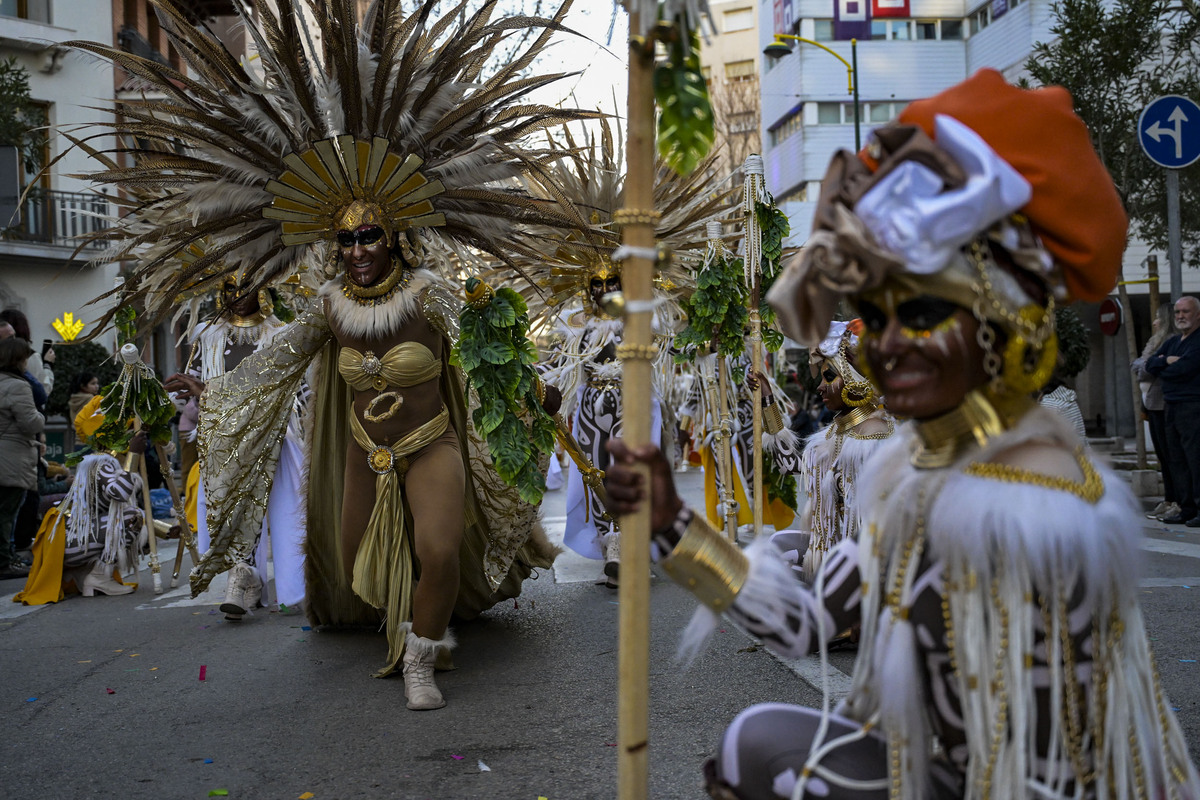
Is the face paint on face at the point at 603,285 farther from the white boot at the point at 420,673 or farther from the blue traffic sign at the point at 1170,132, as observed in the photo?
the blue traffic sign at the point at 1170,132

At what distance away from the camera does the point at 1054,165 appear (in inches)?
78.2

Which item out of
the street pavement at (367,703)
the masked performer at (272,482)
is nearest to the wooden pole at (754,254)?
the street pavement at (367,703)

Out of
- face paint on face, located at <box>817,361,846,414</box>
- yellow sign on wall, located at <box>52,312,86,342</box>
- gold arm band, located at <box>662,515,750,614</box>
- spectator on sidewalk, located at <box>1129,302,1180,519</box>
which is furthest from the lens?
yellow sign on wall, located at <box>52,312,86,342</box>

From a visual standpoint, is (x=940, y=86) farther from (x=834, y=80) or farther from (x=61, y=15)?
(x=61, y=15)

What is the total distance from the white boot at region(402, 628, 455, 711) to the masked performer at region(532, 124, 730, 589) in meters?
2.99

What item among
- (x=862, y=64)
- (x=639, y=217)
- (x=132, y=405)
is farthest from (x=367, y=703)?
(x=862, y=64)

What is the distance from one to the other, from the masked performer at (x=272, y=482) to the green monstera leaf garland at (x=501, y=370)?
1344 mm


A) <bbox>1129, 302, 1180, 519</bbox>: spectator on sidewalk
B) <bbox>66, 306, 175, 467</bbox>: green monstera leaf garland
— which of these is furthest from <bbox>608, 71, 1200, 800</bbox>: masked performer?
<bbox>1129, 302, 1180, 519</bbox>: spectator on sidewalk

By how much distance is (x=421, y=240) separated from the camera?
5.56 m

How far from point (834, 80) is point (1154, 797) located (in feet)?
121

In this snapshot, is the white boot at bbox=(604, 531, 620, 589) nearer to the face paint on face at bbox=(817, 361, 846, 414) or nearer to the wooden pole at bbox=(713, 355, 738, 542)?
the wooden pole at bbox=(713, 355, 738, 542)

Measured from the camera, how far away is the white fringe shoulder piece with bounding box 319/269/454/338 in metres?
4.84

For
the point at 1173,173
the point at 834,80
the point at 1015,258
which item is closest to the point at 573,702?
the point at 1015,258

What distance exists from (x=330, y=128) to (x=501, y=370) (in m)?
1.47
